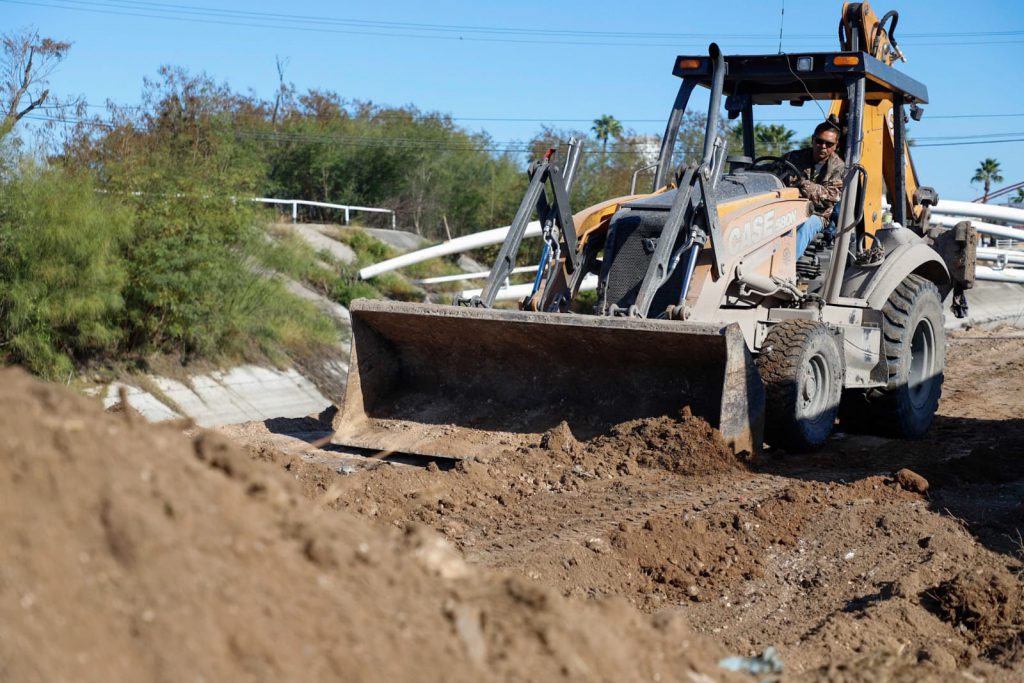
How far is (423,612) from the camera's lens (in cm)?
293

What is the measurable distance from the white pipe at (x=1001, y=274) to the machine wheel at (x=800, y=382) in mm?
11855

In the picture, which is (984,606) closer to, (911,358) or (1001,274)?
(911,358)

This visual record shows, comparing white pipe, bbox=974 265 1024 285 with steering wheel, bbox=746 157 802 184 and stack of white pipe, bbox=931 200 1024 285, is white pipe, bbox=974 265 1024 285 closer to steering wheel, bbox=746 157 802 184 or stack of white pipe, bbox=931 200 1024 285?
stack of white pipe, bbox=931 200 1024 285

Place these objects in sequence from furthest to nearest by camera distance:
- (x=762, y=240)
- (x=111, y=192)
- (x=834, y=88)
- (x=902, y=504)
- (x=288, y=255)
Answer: (x=288, y=255)
(x=111, y=192)
(x=834, y=88)
(x=762, y=240)
(x=902, y=504)

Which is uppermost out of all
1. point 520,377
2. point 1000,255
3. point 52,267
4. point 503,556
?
point 1000,255

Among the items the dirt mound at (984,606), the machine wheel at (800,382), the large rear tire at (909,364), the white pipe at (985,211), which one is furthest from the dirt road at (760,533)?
the white pipe at (985,211)

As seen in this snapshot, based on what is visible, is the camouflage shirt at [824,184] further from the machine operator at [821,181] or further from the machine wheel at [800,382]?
the machine wheel at [800,382]

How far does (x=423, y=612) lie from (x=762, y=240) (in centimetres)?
542

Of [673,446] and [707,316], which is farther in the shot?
[707,316]

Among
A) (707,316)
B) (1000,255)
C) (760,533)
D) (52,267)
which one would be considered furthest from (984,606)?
(1000,255)

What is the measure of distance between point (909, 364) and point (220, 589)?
7049mm

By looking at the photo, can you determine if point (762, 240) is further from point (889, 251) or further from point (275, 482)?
point (275, 482)

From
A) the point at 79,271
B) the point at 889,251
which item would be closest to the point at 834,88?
the point at 889,251

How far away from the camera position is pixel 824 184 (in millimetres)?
8398
